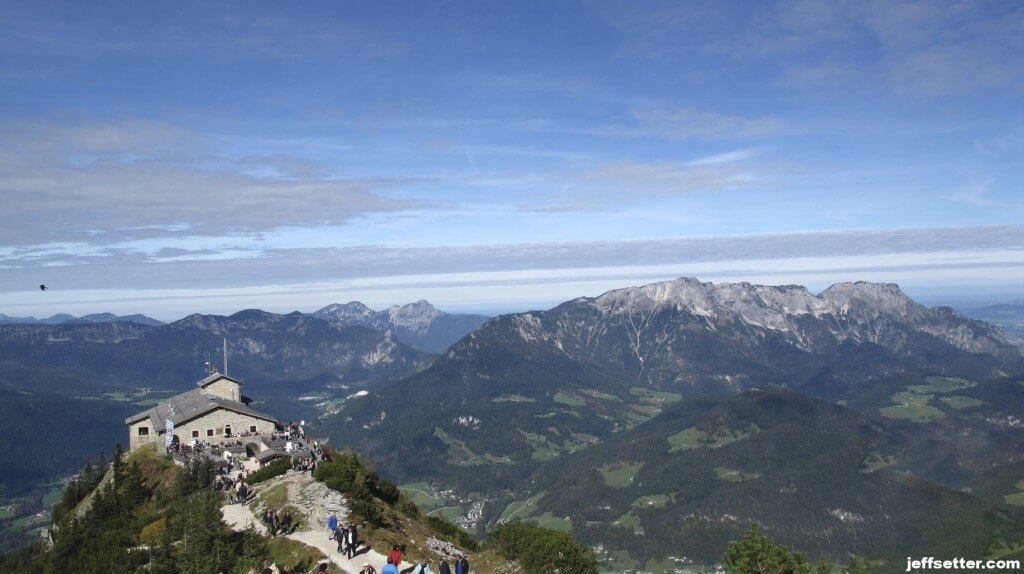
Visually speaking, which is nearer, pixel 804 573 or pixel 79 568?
pixel 79 568

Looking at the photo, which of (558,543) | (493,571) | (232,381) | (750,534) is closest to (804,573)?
(750,534)

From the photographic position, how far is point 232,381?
4136 inches

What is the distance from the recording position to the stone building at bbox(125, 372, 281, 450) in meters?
87.8

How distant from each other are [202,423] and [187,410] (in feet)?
13.9

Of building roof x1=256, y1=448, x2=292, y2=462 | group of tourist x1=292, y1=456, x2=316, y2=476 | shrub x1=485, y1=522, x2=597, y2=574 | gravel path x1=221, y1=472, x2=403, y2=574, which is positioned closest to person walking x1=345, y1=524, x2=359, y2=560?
gravel path x1=221, y1=472, x2=403, y2=574

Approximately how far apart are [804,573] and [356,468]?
41.9m

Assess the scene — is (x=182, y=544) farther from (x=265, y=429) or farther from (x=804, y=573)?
(x=804, y=573)

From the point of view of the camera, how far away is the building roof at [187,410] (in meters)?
88.4

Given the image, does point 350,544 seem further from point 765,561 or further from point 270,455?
point 765,561

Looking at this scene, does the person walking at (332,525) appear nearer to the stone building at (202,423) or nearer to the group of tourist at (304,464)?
the group of tourist at (304,464)

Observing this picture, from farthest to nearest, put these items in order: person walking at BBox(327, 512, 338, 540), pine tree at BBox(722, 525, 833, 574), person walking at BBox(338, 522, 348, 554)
A: 1. pine tree at BBox(722, 525, 833, 574)
2. person walking at BBox(327, 512, 338, 540)
3. person walking at BBox(338, 522, 348, 554)

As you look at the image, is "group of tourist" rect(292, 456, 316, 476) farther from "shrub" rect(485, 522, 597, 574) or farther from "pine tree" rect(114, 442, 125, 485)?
"shrub" rect(485, 522, 597, 574)

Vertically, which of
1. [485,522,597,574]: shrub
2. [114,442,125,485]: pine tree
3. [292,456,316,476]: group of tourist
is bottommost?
[485,522,597,574]: shrub

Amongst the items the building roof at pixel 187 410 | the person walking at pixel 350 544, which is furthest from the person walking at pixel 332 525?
the building roof at pixel 187 410
